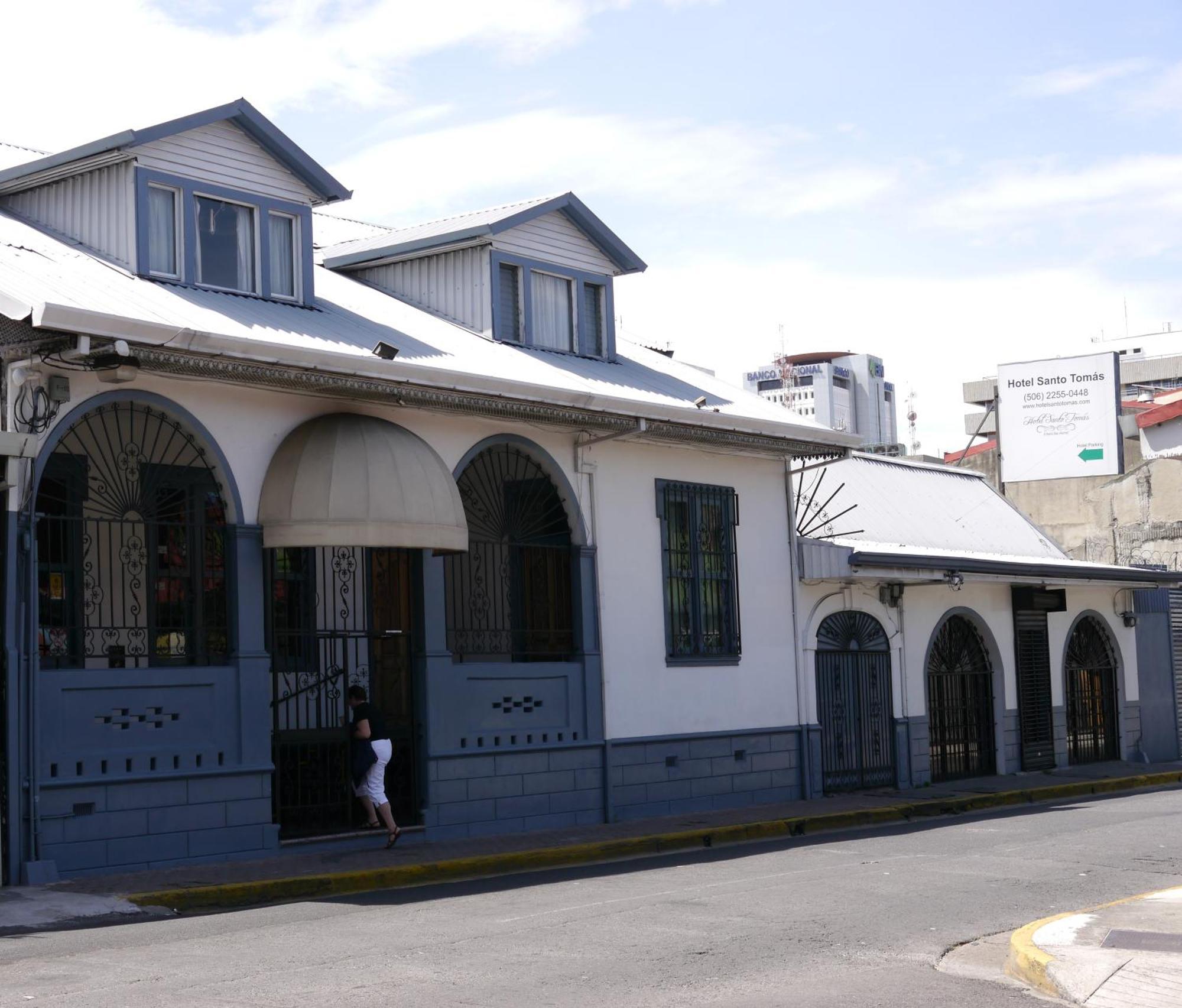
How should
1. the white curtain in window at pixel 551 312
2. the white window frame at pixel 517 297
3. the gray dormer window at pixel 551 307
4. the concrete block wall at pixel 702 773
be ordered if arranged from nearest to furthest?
the concrete block wall at pixel 702 773 → the white window frame at pixel 517 297 → the gray dormer window at pixel 551 307 → the white curtain in window at pixel 551 312

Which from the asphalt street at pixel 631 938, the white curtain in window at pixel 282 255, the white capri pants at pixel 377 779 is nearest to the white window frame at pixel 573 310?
the white curtain in window at pixel 282 255

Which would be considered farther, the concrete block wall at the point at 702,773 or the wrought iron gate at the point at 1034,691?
the wrought iron gate at the point at 1034,691

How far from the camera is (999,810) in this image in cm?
2052

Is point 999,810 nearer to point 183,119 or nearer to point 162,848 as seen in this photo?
point 162,848

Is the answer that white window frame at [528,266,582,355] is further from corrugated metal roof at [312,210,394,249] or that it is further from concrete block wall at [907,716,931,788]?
concrete block wall at [907,716,931,788]

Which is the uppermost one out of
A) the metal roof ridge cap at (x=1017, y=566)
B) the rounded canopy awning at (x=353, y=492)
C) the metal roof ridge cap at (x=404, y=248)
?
the metal roof ridge cap at (x=404, y=248)

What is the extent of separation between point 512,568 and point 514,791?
2.67m

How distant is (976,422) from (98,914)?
62.1 meters

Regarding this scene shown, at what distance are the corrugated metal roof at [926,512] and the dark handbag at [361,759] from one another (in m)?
9.36

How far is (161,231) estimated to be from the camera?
15516mm

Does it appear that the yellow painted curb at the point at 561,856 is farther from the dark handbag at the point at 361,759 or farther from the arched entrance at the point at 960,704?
the arched entrance at the point at 960,704

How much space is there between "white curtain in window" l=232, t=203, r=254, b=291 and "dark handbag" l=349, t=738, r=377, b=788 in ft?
15.4

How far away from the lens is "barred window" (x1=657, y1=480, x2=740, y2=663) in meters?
19.3

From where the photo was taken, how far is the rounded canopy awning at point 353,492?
14570 mm
